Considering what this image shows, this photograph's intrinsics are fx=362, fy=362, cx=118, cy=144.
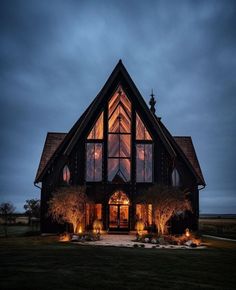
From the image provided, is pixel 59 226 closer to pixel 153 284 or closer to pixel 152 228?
pixel 152 228

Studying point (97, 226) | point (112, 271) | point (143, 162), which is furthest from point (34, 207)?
point (112, 271)

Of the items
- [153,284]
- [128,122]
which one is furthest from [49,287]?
[128,122]

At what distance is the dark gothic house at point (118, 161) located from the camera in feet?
90.2

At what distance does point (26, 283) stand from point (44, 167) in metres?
19.8

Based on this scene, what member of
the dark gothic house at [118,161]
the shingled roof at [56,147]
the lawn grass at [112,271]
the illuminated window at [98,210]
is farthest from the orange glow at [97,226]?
the lawn grass at [112,271]

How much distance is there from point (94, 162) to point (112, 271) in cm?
1768

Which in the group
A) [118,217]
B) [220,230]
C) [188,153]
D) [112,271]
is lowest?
[220,230]

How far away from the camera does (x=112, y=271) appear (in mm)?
10688

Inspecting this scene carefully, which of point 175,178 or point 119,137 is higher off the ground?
point 119,137

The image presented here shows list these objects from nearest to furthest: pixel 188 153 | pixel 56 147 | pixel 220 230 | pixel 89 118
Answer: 1. pixel 89 118
2. pixel 56 147
3. pixel 188 153
4. pixel 220 230

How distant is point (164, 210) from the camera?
23.5 meters

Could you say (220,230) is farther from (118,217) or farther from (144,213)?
(118,217)

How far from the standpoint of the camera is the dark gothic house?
27.5 metres

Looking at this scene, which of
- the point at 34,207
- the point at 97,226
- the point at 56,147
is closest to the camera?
the point at 97,226
